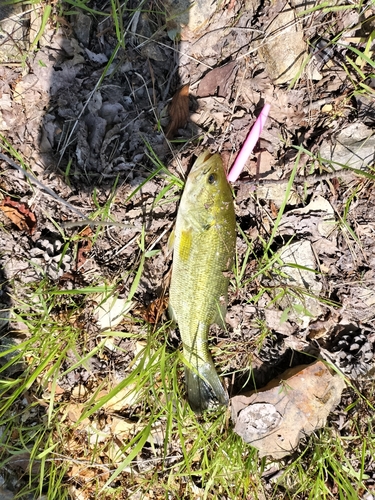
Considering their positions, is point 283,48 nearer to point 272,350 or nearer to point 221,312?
point 221,312

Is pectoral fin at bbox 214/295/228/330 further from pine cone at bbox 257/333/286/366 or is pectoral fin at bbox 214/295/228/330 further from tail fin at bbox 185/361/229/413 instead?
pine cone at bbox 257/333/286/366

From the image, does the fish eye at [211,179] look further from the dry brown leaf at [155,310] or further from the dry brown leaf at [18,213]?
the dry brown leaf at [18,213]

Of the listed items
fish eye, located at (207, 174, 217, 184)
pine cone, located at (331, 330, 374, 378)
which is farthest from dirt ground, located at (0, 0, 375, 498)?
fish eye, located at (207, 174, 217, 184)

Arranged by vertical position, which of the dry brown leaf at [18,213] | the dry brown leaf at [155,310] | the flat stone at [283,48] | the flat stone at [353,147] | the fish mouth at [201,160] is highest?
the flat stone at [283,48]

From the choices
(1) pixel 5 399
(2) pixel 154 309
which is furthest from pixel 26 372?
(2) pixel 154 309

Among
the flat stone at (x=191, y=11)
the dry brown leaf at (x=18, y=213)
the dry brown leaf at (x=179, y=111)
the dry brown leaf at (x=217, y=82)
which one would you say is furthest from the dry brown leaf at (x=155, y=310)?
the flat stone at (x=191, y=11)

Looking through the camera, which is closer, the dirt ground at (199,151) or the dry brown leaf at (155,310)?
the dirt ground at (199,151)

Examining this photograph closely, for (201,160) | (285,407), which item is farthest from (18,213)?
(285,407)
